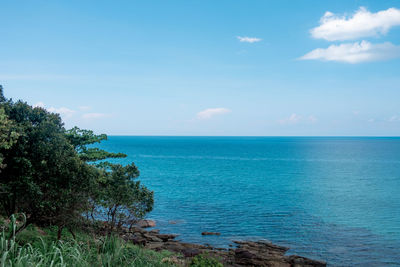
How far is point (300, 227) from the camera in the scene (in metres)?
34.9

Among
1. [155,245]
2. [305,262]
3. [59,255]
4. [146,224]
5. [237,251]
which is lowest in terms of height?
[146,224]

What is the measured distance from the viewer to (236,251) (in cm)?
2586

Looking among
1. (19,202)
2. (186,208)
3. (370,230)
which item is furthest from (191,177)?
(19,202)

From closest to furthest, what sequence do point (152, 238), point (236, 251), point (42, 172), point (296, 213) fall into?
point (42, 172) → point (236, 251) → point (152, 238) → point (296, 213)

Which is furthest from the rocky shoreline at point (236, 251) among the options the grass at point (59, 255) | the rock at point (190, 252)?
the grass at point (59, 255)

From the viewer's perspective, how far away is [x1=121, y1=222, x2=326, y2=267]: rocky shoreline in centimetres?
2386

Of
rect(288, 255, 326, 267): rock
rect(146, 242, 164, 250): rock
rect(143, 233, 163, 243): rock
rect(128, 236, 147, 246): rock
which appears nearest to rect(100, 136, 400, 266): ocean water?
rect(288, 255, 326, 267): rock

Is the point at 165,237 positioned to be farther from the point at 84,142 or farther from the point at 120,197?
the point at 120,197

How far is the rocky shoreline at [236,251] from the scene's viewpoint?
2386cm

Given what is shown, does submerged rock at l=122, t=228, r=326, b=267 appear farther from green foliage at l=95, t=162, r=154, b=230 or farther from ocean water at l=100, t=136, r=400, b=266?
green foliage at l=95, t=162, r=154, b=230

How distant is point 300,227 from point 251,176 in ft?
132

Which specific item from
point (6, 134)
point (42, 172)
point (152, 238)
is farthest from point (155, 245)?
point (6, 134)

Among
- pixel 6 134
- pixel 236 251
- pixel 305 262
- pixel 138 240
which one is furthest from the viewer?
pixel 138 240

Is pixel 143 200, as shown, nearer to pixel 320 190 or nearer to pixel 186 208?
pixel 186 208
